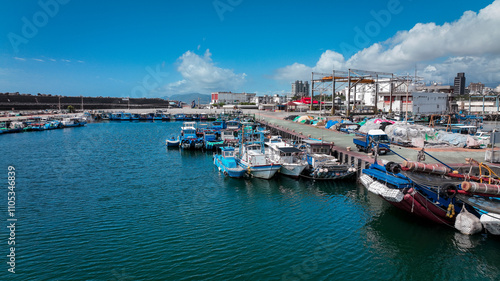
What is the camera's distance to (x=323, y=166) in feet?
90.1

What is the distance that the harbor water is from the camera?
14.0 metres

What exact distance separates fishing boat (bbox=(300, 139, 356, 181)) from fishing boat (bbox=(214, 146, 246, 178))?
232 inches

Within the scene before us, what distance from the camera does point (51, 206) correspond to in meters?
21.4

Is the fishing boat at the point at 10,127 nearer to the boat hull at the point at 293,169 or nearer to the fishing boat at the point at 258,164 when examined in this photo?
the fishing boat at the point at 258,164

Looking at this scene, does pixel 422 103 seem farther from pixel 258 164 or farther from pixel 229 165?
pixel 229 165

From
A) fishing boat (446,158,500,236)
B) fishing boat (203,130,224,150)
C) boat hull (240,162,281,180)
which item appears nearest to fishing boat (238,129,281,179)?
boat hull (240,162,281,180)

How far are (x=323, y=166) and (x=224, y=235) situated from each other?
43.4ft

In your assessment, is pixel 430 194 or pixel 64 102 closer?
pixel 430 194

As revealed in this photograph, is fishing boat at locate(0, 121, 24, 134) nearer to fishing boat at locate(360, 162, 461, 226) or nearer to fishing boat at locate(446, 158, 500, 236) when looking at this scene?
fishing boat at locate(360, 162, 461, 226)

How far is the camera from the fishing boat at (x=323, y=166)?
2731 cm

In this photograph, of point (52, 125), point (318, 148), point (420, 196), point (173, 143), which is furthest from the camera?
point (52, 125)

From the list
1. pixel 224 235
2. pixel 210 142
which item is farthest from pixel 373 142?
pixel 210 142

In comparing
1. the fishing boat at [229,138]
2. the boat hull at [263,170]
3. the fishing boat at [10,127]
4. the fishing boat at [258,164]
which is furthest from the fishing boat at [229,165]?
the fishing boat at [10,127]

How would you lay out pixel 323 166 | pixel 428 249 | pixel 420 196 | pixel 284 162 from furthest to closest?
1. pixel 284 162
2. pixel 323 166
3. pixel 420 196
4. pixel 428 249
